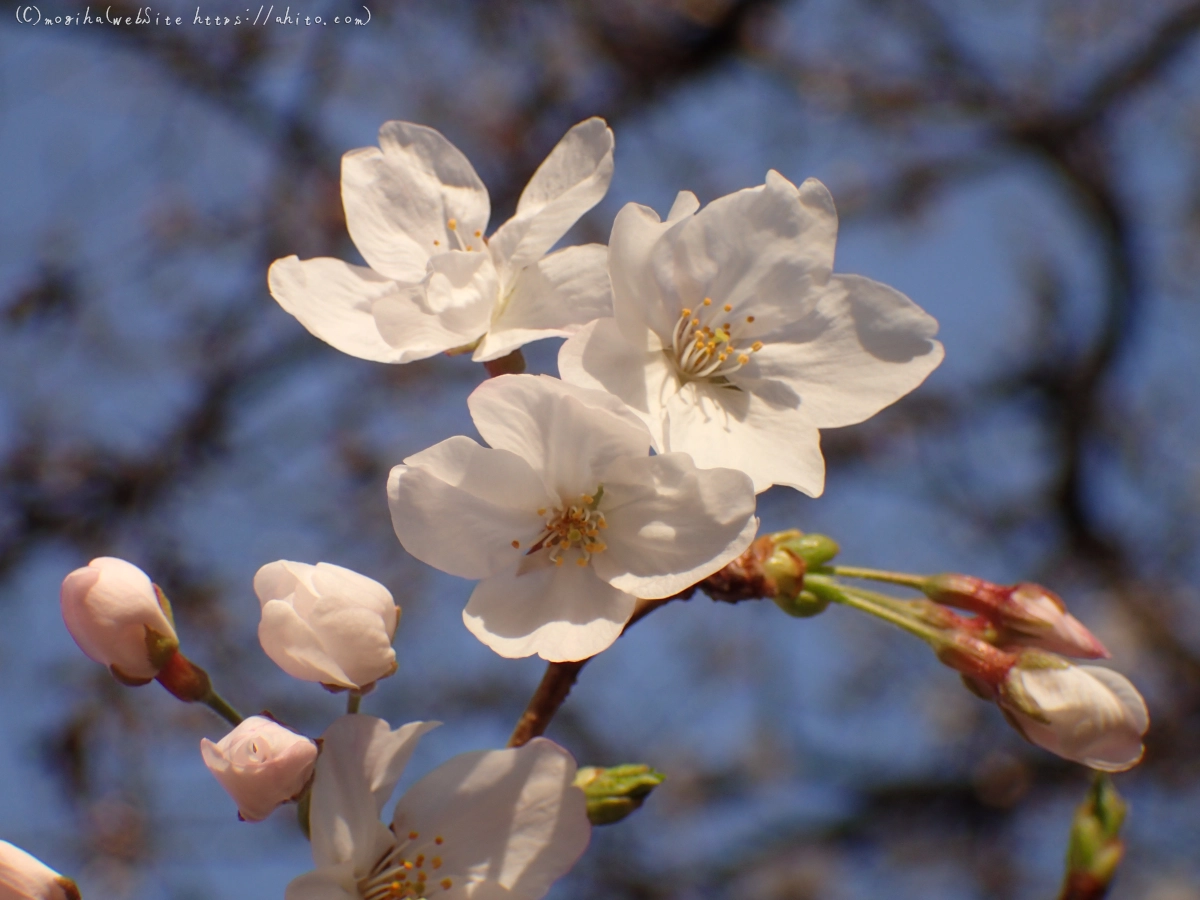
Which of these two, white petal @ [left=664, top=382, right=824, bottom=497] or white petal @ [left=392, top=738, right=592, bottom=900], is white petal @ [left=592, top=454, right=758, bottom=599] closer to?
white petal @ [left=664, top=382, right=824, bottom=497]

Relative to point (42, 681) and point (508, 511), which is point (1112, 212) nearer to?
point (508, 511)

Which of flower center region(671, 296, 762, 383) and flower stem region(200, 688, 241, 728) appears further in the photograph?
flower center region(671, 296, 762, 383)

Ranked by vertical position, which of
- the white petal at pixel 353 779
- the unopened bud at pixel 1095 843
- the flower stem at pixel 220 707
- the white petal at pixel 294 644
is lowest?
the unopened bud at pixel 1095 843

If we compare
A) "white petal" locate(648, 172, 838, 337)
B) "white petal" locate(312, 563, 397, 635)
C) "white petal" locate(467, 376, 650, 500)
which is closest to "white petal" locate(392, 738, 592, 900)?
"white petal" locate(312, 563, 397, 635)

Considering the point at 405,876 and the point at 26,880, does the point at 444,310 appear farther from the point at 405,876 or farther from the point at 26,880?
the point at 26,880

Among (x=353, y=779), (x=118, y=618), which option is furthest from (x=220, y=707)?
(x=353, y=779)

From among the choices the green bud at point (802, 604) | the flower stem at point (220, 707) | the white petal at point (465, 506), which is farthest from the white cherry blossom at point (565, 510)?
the flower stem at point (220, 707)

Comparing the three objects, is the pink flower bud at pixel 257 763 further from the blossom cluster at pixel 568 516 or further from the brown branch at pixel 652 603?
the brown branch at pixel 652 603

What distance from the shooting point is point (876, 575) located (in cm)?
135

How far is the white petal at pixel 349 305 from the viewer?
1.31m

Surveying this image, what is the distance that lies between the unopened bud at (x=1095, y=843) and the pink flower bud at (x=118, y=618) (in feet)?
4.31

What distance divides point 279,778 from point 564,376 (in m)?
0.53

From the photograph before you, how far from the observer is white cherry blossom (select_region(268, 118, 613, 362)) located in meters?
1.29

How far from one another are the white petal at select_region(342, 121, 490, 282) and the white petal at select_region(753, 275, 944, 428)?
57 cm
